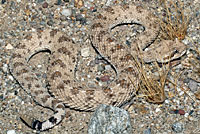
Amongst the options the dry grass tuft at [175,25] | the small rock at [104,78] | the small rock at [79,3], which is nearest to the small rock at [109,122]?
the small rock at [104,78]

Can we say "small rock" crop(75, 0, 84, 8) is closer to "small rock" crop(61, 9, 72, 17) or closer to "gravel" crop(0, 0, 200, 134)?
"gravel" crop(0, 0, 200, 134)

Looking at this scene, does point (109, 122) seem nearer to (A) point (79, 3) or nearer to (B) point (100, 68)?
(B) point (100, 68)

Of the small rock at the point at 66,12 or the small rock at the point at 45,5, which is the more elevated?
the small rock at the point at 45,5

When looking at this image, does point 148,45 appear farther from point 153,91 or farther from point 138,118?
point 138,118

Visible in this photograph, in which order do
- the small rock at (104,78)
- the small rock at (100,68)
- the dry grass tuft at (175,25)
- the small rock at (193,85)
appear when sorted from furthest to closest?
1. the dry grass tuft at (175,25)
2. the small rock at (100,68)
3. the small rock at (104,78)
4. the small rock at (193,85)

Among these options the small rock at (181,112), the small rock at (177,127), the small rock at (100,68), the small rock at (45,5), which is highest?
the small rock at (45,5)

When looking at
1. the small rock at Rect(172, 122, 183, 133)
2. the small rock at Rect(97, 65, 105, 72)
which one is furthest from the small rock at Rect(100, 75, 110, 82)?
the small rock at Rect(172, 122, 183, 133)

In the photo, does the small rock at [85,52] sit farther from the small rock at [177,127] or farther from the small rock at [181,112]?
the small rock at [177,127]
